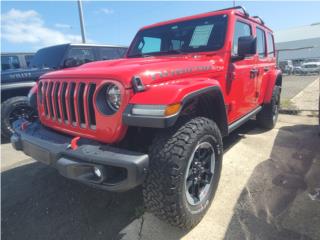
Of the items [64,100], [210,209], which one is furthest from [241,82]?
[64,100]

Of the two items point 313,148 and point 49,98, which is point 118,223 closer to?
point 49,98

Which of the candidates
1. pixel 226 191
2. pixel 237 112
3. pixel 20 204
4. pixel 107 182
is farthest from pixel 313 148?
pixel 20 204

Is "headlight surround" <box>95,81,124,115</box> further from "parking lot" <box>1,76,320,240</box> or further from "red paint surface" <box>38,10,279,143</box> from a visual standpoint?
"parking lot" <box>1,76,320,240</box>

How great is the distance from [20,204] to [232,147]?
9.72ft

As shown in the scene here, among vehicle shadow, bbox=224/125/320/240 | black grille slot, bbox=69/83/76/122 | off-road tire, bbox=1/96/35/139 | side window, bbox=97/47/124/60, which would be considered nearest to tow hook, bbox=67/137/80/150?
black grille slot, bbox=69/83/76/122

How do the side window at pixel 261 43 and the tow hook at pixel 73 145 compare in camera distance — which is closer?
the tow hook at pixel 73 145

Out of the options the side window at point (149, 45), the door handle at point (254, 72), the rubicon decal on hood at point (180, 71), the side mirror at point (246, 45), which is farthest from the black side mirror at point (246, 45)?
the side window at point (149, 45)

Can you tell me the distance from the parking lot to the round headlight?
1.13 metres

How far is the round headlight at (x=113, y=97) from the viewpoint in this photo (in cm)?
202

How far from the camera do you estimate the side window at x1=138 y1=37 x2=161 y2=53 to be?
362 cm

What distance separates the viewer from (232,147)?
13.3 ft

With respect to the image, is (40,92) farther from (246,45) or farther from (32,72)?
(32,72)

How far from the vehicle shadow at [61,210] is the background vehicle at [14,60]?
14.7 ft

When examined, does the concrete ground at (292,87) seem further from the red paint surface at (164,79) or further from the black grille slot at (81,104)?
the black grille slot at (81,104)
